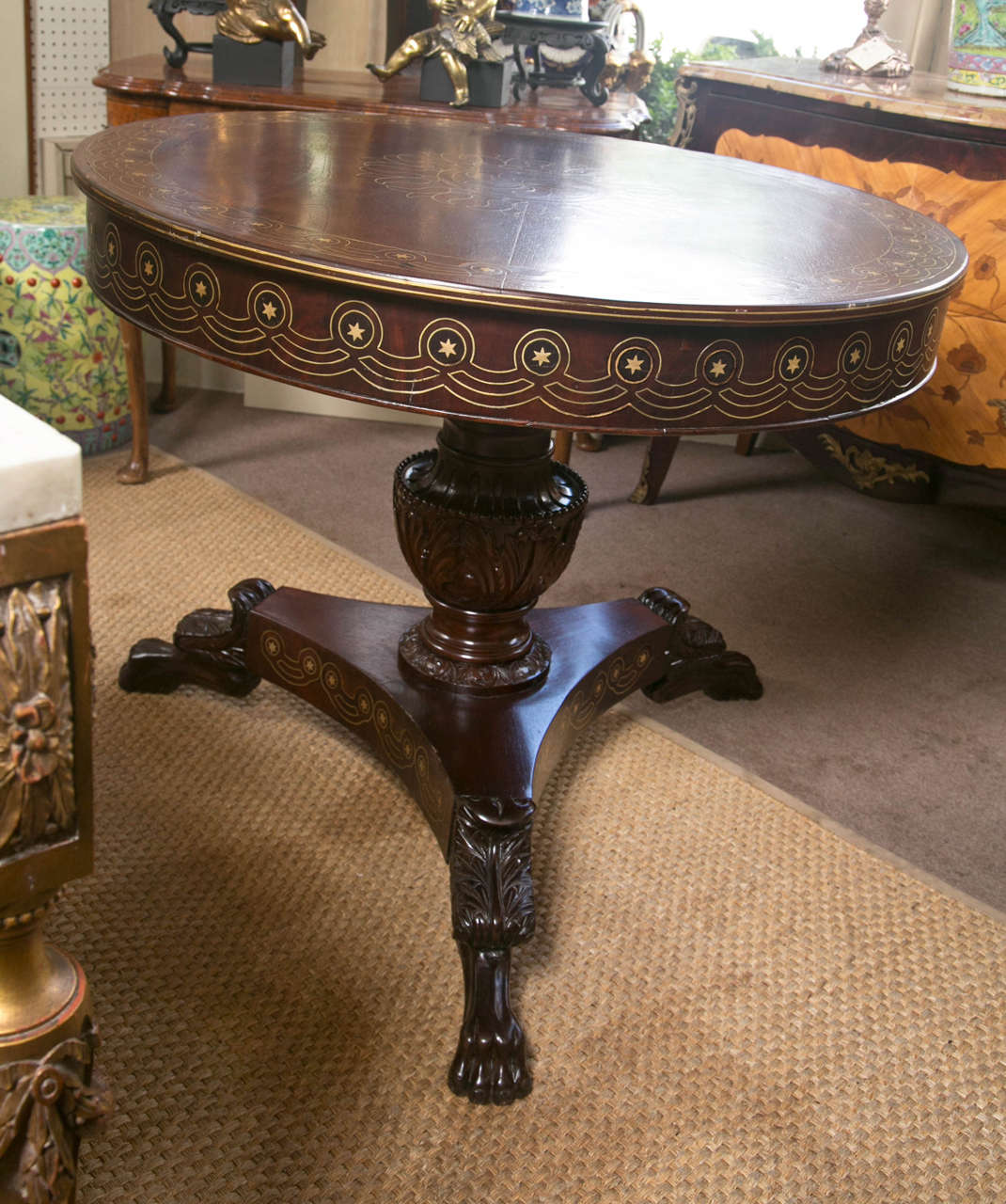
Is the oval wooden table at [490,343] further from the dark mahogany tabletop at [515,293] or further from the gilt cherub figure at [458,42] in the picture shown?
the gilt cherub figure at [458,42]

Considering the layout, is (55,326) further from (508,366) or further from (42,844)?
(42,844)

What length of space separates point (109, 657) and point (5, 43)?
1.74m

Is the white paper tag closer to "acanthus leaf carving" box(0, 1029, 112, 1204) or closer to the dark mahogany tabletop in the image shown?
the dark mahogany tabletop

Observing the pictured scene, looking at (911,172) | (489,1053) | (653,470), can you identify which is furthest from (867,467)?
(489,1053)

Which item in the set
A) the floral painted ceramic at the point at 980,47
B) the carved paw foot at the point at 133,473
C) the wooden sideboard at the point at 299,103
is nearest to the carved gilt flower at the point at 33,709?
the wooden sideboard at the point at 299,103

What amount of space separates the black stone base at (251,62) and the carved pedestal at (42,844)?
1.94 metres

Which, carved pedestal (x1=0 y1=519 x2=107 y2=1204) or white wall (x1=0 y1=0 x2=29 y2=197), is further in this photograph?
white wall (x1=0 y1=0 x2=29 y2=197)

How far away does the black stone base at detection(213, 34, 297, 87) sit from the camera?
2256 millimetres

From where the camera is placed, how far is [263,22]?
7.32 ft

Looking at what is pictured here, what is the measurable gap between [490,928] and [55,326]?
1669mm

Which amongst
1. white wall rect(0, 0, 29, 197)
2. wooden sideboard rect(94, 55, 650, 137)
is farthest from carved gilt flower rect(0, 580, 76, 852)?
white wall rect(0, 0, 29, 197)

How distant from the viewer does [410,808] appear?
5.16ft

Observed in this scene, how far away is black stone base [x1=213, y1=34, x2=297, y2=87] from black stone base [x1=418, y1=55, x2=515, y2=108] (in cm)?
27

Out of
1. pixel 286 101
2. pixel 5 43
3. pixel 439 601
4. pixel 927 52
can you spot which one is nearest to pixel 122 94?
pixel 286 101
